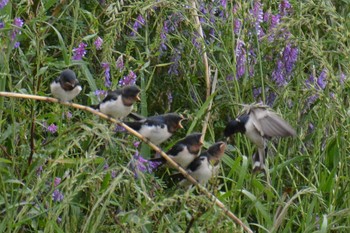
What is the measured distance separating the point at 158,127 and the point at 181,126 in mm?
107

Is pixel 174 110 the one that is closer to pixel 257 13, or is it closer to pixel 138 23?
pixel 138 23

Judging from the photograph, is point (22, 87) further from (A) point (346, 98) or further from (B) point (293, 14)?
(A) point (346, 98)

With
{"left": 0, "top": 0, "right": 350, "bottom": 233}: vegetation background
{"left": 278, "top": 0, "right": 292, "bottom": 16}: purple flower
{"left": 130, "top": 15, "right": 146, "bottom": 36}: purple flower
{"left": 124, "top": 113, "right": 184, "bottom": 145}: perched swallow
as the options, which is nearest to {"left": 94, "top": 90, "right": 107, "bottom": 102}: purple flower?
{"left": 0, "top": 0, "right": 350, "bottom": 233}: vegetation background

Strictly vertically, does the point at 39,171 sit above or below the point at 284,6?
below

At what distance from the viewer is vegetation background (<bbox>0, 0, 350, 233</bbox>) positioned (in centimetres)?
395

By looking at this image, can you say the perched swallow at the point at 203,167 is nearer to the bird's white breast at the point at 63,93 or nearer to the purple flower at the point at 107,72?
the bird's white breast at the point at 63,93

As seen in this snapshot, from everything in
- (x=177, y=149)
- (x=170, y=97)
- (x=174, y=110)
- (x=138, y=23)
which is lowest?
(x=174, y=110)

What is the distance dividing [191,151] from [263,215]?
0.58 metres

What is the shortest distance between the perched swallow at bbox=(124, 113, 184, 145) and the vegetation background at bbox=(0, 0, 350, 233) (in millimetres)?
99

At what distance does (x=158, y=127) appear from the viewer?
12.6 ft

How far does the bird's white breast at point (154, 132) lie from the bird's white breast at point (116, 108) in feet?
0.30

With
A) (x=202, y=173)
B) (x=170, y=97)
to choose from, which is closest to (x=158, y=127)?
(x=202, y=173)

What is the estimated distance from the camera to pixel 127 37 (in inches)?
209

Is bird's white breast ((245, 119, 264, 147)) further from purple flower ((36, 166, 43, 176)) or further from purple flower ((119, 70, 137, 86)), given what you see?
purple flower ((36, 166, 43, 176))
